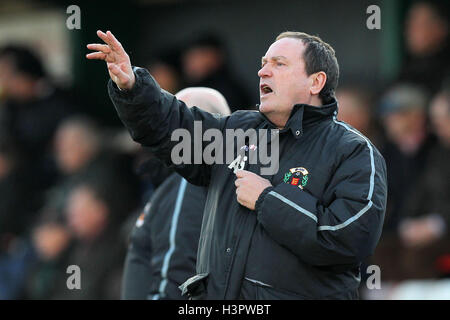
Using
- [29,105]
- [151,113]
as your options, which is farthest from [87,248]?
[151,113]

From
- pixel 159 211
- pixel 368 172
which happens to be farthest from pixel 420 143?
pixel 368 172

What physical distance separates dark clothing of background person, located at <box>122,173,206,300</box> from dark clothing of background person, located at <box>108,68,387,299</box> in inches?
20.3

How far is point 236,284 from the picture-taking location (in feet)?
10.8

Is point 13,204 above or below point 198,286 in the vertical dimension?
below

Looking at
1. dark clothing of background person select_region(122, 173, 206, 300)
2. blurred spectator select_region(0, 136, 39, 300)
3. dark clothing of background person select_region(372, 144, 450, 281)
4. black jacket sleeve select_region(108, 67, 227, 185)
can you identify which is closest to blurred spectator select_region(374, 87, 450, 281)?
dark clothing of background person select_region(372, 144, 450, 281)

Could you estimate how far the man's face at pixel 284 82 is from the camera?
3.47 m

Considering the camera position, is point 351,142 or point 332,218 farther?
point 351,142

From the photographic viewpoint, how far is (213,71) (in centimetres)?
747

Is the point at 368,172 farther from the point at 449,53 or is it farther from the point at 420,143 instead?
the point at 449,53

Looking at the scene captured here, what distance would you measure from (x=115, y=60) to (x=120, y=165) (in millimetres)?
4361

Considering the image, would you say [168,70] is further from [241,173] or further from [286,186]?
[286,186]

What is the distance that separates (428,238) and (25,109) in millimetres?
4726

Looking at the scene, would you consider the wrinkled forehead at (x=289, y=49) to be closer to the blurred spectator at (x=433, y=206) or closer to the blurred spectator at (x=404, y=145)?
the blurred spectator at (x=433, y=206)

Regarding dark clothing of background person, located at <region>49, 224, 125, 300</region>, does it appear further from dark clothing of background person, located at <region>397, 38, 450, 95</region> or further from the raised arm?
the raised arm
